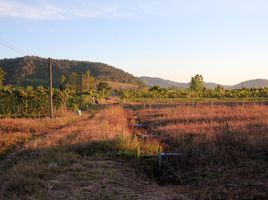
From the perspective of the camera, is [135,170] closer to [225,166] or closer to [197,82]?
[225,166]

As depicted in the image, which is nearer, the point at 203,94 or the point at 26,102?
the point at 26,102

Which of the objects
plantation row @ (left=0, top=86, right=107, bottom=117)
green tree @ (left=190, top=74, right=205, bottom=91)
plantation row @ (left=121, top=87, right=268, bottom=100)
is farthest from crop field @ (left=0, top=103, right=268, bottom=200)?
green tree @ (left=190, top=74, right=205, bottom=91)

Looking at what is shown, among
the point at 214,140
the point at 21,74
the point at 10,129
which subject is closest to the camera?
the point at 214,140

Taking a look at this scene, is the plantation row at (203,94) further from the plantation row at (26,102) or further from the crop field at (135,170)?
the crop field at (135,170)

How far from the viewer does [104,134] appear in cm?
1373

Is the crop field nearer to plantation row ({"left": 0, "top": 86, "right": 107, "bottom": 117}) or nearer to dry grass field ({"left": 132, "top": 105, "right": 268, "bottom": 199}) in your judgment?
dry grass field ({"left": 132, "top": 105, "right": 268, "bottom": 199})

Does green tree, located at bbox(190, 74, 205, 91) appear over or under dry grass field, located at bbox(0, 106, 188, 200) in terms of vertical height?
over

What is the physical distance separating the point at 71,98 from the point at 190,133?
91.4 feet

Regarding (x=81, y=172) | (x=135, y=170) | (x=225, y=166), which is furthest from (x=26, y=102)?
(x=225, y=166)

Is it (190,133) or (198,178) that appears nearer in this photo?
(198,178)

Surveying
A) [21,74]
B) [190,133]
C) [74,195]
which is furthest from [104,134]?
[21,74]

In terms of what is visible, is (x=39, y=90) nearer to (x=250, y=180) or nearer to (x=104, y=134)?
(x=104, y=134)

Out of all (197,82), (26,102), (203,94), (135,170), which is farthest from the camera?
(197,82)

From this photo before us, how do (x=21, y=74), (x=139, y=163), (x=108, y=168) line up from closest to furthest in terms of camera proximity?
(x=108, y=168) → (x=139, y=163) → (x=21, y=74)
